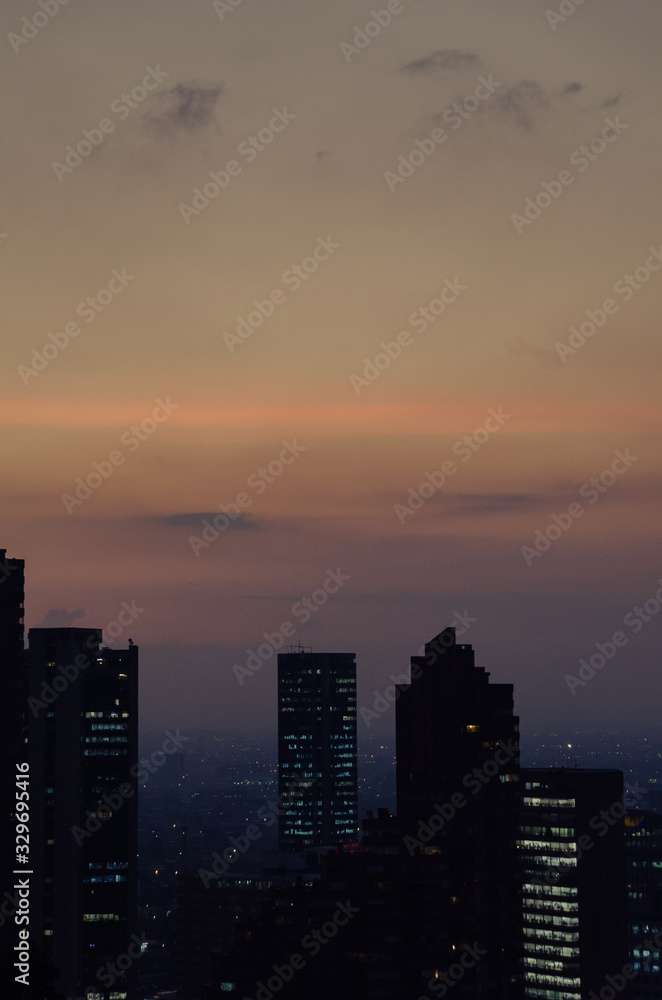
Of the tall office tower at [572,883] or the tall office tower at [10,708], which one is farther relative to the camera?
the tall office tower at [572,883]

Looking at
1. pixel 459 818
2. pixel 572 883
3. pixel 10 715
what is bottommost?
pixel 572 883

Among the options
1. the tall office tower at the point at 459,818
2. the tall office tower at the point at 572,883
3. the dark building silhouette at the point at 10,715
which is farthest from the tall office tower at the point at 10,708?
the tall office tower at the point at 572,883

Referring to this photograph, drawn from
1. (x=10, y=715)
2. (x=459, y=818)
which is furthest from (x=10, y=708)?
(x=459, y=818)

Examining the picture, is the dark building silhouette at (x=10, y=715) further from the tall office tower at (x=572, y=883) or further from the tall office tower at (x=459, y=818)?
the tall office tower at (x=572, y=883)

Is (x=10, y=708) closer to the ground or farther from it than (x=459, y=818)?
farther from it

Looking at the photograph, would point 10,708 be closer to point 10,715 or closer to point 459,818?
point 10,715

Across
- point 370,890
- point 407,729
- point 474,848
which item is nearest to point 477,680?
point 407,729

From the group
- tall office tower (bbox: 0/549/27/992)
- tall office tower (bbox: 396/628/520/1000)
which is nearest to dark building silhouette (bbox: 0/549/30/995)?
tall office tower (bbox: 0/549/27/992)
